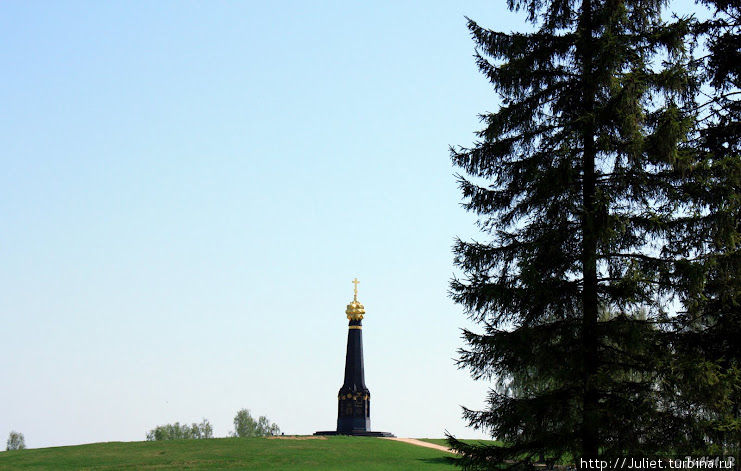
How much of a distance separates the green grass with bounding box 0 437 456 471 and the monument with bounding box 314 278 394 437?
19.0 ft

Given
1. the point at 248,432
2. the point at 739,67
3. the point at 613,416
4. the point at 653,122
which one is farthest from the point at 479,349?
the point at 248,432

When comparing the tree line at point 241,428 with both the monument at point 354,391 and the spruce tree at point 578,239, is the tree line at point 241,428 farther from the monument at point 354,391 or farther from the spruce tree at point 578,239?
the spruce tree at point 578,239

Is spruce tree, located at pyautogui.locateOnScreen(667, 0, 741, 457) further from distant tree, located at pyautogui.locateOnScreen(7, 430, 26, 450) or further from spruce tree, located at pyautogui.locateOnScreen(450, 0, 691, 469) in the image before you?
distant tree, located at pyautogui.locateOnScreen(7, 430, 26, 450)

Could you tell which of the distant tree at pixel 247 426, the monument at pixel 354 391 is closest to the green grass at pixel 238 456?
the monument at pixel 354 391

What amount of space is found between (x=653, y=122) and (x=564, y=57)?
2.24 m

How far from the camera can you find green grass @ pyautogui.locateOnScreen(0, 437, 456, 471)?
31578 mm

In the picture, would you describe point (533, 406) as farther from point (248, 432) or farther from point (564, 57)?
point (248, 432)

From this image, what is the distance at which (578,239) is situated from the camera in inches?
562

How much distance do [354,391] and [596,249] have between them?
3537cm

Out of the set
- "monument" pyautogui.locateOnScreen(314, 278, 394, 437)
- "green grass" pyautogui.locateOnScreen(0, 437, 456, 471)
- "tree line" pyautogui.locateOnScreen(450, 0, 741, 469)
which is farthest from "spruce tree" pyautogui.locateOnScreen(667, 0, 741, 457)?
"monument" pyautogui.locateOnScreen(314, 278, 394, 437)

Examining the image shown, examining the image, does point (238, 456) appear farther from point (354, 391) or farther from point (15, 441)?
point (15, 441)

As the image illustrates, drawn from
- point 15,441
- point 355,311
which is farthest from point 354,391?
point 15,441

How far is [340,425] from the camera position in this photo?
47531 mm

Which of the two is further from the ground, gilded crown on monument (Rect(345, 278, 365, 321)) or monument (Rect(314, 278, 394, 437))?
gilded crown on monument (Rect(345, 278, 365, 321))
